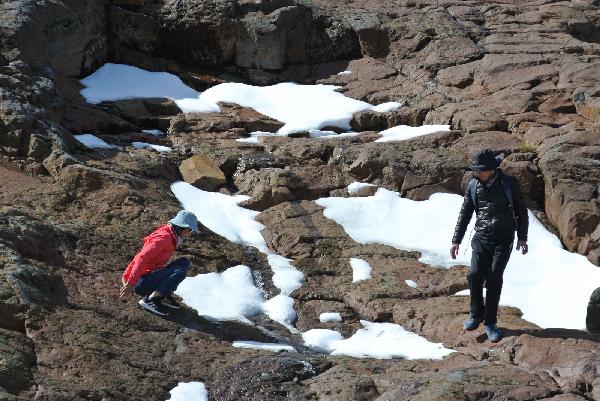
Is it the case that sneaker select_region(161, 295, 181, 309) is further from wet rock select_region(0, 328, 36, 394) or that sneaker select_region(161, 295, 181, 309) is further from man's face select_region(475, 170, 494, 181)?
man's face select_region(475, 170, 494, 181)

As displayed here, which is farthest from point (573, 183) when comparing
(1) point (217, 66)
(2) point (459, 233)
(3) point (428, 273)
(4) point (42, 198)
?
(1) point (217, 66)

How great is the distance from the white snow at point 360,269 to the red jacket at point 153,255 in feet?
10.4

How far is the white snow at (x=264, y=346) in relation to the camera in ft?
30.8

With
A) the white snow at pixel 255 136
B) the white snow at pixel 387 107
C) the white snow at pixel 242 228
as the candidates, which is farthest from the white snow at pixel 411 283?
the white snow at pixel 387 107

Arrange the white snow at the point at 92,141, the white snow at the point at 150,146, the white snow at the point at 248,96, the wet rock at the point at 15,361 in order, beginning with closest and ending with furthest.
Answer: the wet rock at the point at 15,361 → the white snow at the point at 92,141 → the white snow at the point at 150,146 → the white snow at the point at 248,96

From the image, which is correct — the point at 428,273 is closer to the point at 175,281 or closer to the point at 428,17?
the point at 175,281

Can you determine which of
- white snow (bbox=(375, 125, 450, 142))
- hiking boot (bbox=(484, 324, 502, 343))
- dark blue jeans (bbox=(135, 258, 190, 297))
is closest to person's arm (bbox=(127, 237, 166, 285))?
dark blue jeans (bbox=(135, 258, 190, 297))

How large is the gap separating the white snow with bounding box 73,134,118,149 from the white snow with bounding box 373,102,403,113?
6378 mm

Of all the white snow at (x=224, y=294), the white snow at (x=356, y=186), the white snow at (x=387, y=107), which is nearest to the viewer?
the white snow at (x=224, y=294)

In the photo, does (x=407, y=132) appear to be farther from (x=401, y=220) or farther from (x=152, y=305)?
(x=152, y=305)

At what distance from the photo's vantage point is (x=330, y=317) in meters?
10.6

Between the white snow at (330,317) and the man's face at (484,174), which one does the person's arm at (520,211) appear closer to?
the man's face at (484,174)

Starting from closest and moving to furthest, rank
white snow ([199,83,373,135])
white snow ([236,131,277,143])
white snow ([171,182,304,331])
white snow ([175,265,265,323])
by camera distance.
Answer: white snow ([175,265,265,323]) < white snow ([171,182,304,331]) < white snow ([236,131,277,143]) < white snow ([199,83,373,135])

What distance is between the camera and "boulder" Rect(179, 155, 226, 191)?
14.8 m
